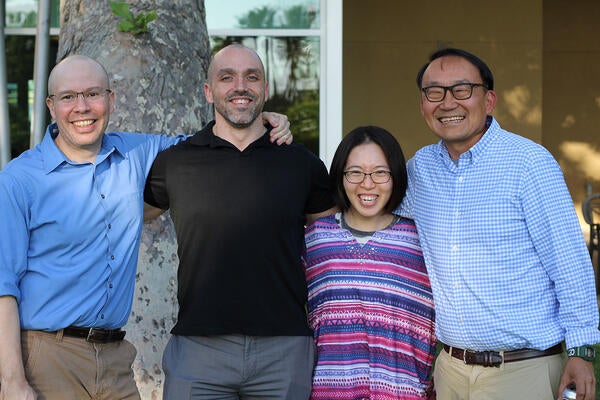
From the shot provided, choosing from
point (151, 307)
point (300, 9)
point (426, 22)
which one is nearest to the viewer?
point (151, 307)

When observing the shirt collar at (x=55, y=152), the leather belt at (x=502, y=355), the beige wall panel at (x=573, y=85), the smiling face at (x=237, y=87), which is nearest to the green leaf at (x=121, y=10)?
the smiling face at (x=237, y=87)

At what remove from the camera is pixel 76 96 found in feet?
11.4

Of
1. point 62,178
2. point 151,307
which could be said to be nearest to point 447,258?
point 62,178

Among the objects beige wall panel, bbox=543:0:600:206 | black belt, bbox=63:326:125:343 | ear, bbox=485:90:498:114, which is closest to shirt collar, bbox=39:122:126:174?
black belt, bbox=63:326:125:343

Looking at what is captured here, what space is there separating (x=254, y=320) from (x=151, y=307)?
4.72ft

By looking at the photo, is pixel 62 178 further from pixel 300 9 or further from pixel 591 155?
pixel 591 155

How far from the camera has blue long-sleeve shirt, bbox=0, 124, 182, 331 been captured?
3.23 metres

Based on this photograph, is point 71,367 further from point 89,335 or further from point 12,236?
point 12,236

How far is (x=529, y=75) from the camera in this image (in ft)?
39.4

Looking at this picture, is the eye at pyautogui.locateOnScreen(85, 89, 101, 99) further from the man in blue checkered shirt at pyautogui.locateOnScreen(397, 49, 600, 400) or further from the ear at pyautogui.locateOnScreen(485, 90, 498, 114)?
the ear at pyautogui.locateOnScreen(485, 90, 498, 114)

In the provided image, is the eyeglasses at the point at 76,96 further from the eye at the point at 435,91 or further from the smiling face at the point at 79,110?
the eye at the point at 435,91

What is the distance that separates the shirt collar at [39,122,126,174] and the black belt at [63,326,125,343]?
2.01 ft

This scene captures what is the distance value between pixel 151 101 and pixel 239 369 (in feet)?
6.23

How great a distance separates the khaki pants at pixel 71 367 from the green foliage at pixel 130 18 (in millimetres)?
1964
